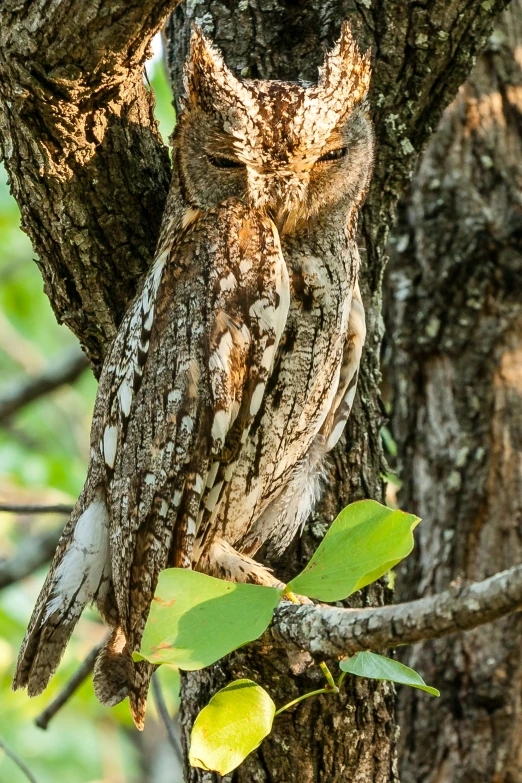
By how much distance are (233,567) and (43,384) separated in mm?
1838

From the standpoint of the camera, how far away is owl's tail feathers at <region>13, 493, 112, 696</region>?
2010 millimetres

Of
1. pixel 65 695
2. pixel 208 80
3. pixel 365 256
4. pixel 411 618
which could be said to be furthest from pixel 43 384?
pixel 411 618

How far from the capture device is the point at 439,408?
293cm

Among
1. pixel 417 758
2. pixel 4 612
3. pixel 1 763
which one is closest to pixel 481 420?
pixel 417 758

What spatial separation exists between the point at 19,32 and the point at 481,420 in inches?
73.7

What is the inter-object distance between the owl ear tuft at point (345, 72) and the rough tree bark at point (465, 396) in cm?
107

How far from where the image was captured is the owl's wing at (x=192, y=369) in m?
1.89

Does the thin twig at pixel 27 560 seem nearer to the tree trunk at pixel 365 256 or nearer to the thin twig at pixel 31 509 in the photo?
the thin twig at pixel 31 509

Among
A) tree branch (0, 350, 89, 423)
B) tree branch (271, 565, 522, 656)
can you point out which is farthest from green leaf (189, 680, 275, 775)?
tree branch (0, 350, 89, 423)

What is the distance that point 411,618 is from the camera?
46.1 inches

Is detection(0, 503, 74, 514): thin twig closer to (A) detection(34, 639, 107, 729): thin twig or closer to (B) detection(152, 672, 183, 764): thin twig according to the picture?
(A) detection(34, 639, 107, 729): thin twig

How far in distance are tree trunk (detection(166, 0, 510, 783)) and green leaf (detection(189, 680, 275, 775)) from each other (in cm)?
54

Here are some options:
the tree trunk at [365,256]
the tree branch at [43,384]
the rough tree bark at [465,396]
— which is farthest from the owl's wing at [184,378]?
the tree branch at [43,384]

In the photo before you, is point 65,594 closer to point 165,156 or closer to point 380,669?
point 380,669
